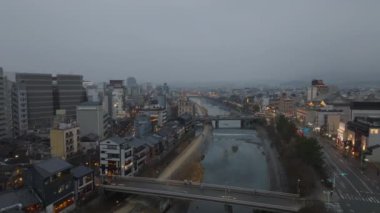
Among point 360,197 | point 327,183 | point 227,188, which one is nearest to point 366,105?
point 327,183

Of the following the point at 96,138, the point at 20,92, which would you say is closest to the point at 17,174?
the point at 96,138

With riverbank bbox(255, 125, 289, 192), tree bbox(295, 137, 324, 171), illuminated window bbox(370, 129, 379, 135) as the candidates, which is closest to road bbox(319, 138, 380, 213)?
tree bbox(295, 137, 324, 171)

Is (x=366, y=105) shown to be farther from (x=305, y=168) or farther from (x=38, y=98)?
(x=38, y=98)

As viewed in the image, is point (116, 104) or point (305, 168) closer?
point (305, 168)

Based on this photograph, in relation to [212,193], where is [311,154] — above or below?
above

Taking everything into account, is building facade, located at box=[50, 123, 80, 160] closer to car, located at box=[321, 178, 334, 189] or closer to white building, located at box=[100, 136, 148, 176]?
white building, located at box=[100, 136, 148, 176]

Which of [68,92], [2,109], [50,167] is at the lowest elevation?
[50,167]
